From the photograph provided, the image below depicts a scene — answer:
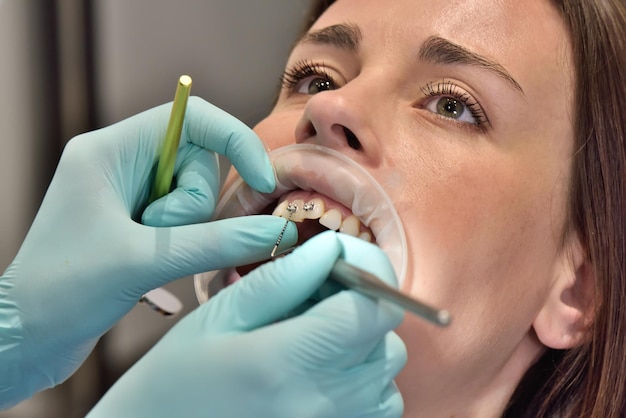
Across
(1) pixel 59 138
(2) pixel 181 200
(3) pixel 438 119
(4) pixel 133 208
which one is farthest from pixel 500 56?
(1) pixel 59 138

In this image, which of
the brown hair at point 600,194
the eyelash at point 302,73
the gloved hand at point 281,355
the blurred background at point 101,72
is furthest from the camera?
the blurred background at point 101,72

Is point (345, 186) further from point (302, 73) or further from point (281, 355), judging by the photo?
point (302, 73)

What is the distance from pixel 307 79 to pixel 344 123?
1.35 ft

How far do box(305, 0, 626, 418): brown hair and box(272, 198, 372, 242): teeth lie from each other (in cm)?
47

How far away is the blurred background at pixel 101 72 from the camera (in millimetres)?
2254

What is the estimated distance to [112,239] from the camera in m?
1.18

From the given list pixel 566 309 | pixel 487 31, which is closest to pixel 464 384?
pixel 566 309

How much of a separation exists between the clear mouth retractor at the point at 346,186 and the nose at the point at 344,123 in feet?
0.07

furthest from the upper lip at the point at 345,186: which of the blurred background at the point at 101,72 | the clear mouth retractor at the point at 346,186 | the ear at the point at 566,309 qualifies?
the blurred background at the point at 101,72

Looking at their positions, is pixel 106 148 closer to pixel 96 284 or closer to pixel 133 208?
pixel 133 208

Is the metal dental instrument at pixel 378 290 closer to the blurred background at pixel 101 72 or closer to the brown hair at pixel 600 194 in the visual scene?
the brown hair at pixel 600 194

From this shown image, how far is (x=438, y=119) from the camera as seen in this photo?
4.34ft

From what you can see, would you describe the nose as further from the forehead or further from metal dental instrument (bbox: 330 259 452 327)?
metal dental instrument (bbox: 330 259 452 327)

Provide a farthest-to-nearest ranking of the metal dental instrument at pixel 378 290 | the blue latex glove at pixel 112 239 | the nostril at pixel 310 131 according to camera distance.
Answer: the nostril at pixel 310 131 → the blue latex glove at pixel 112 239 → the metal dental instrument at pixel 378 290
